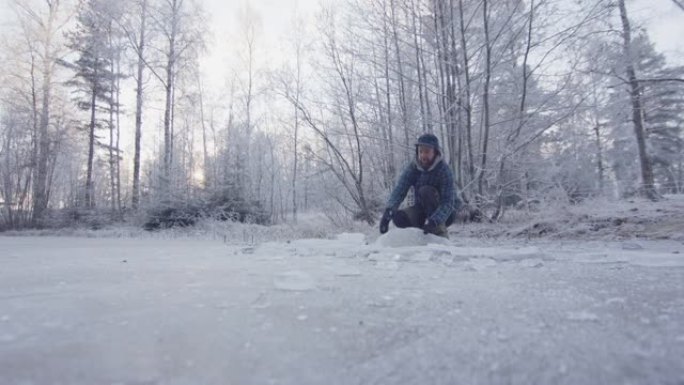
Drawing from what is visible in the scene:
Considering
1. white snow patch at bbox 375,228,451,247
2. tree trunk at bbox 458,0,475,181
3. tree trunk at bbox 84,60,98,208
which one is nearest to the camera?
white snow patch at bbox 375,228,451,247

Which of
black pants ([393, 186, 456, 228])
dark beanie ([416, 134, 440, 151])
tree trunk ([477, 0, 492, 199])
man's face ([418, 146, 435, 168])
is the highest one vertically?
tree trunk ([477, 0, 492, 199])

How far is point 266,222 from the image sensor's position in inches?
406

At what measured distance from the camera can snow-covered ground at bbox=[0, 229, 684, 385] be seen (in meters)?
0.73

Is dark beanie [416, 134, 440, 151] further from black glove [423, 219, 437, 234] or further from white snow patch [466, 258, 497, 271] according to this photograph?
white snow patch [466, 258, 497, 271]

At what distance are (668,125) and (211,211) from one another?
2259 cm

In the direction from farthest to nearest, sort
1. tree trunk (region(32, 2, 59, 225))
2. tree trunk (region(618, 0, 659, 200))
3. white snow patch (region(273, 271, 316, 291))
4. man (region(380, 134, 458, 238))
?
tree trunk (region(32, 2, 59, 225)), tree trunk (region(618, 0, 659, 200)), man (region(380, 134, 458, 238)), white snow patch (region(273, 271, 316, 291))

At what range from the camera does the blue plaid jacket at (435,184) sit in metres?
3.67

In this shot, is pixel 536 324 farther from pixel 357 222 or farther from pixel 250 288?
pixel 357 222

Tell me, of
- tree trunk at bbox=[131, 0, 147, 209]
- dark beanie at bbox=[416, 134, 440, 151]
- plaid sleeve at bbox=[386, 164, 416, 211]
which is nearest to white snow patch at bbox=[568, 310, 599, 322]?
Answer: dark beanie at bbox=[416, 134, 440, 151]

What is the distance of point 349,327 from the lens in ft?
3.36

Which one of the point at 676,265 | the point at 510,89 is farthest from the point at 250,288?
the point at 510,89

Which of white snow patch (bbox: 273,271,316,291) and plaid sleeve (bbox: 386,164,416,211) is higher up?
plaid sleeve (bbox: 386,164,416,211)

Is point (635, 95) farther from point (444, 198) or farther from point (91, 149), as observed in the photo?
point (91, 149)

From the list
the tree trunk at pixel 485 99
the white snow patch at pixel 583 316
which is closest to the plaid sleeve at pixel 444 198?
the tree trunk at pixel 485 99
